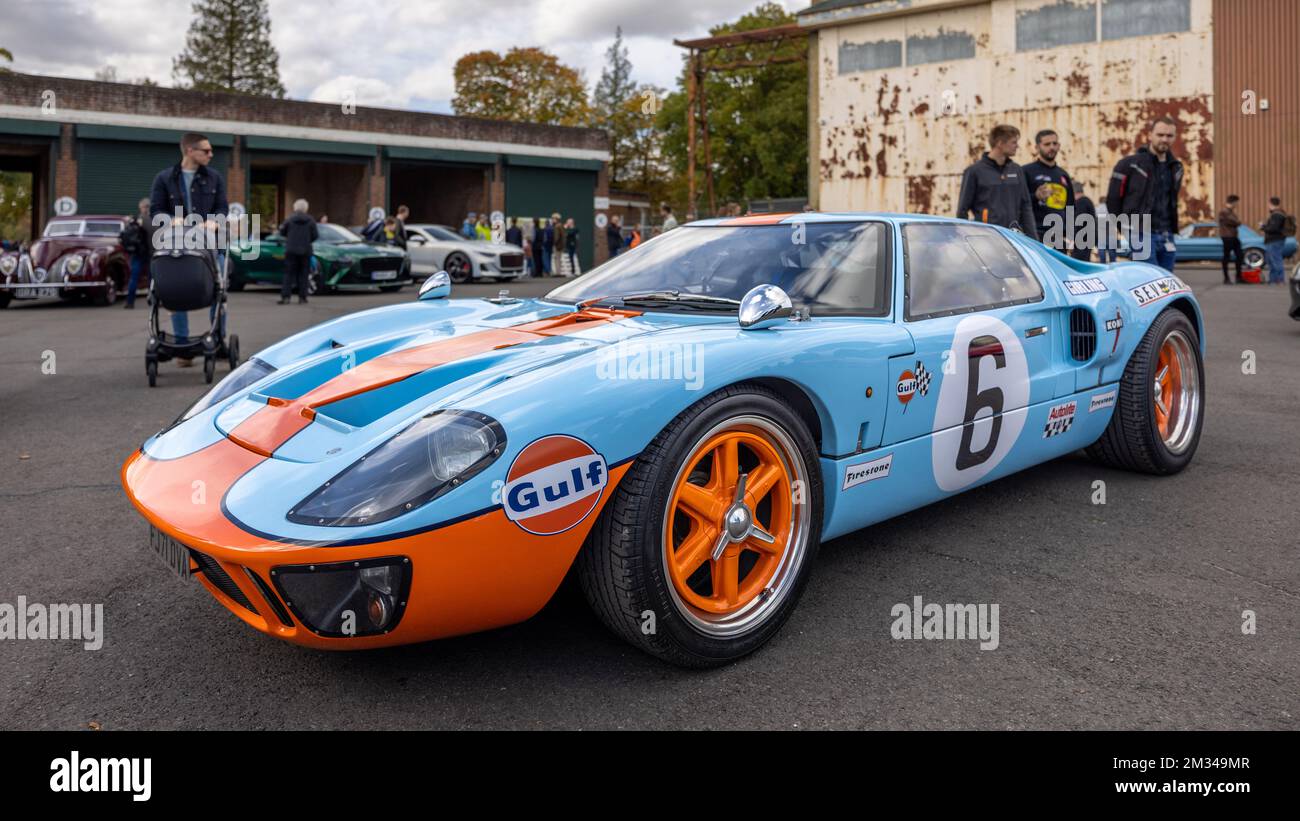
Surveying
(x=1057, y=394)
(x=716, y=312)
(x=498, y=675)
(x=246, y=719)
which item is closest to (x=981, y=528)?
(x=1057, y=394)

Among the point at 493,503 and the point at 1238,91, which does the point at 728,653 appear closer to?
the point at 493,503

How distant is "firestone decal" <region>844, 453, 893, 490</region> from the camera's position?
2.93 m

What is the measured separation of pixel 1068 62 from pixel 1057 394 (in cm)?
2538

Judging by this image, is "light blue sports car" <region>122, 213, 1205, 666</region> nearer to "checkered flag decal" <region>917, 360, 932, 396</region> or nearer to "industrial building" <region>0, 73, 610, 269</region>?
"checkered flag decal" <region>917, 360, 932, 396</region>

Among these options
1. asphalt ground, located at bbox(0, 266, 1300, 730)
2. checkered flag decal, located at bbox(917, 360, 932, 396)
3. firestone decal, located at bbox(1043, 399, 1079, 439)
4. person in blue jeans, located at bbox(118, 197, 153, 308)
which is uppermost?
person in blue jeans, located at bbox(118, 197, 153, 308)

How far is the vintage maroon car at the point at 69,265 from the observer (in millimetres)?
14461

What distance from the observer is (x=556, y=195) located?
3484 cm

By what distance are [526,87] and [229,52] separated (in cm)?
1796

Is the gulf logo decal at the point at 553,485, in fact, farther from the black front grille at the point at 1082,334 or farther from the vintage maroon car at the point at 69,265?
the vintage maroon car at the point at 69,265

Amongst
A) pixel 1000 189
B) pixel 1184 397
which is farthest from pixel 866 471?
pixel 1000 189

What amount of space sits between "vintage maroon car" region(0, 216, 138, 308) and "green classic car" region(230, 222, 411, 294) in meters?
2.57

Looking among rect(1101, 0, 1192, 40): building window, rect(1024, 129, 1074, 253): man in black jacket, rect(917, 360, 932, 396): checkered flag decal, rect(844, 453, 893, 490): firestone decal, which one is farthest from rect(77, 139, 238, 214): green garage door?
rect(844, 453, 893, 490): firestone decal

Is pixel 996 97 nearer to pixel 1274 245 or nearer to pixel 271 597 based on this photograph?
pixel 1274 245

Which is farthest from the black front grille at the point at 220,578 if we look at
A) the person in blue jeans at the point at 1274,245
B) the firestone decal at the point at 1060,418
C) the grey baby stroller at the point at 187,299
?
the person in blue jeans at the point at 1274,245
